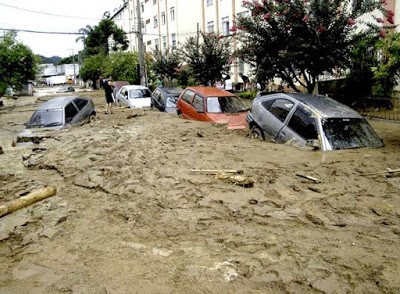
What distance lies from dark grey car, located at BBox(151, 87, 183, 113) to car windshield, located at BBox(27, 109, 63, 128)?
5048mm

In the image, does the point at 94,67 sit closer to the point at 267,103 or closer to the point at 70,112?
the point at 70,112

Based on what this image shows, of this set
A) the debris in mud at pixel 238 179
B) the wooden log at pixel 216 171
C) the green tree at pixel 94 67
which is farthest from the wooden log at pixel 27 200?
the green tree at pixel 94 67

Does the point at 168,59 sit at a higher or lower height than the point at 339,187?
higher

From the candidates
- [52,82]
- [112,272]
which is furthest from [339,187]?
[52,82]

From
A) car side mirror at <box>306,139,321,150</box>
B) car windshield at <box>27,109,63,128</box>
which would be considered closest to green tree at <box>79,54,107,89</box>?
car windshield at <box>27,109,63,128</box>

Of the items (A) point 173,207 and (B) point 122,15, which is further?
(B) point 122,15

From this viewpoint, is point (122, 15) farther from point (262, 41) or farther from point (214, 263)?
point (214, 263)

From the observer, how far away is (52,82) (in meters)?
88.4

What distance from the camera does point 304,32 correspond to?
12078mm

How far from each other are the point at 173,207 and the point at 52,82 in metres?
91.4

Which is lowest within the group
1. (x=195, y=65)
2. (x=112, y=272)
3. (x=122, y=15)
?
(x=112, y=272)

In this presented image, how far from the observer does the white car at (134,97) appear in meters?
19.7

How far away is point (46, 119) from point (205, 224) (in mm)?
9733

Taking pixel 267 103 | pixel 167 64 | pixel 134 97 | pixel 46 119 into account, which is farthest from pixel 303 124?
pixel 167 64
